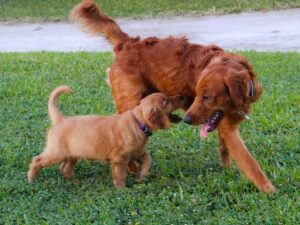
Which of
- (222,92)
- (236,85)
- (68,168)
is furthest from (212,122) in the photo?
(68,168)

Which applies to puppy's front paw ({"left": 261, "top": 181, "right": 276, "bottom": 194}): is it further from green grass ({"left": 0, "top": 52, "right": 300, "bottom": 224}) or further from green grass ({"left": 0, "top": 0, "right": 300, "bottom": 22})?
green grass ({"left": 0, "top": 0, "right": 300, "bottom": 22})

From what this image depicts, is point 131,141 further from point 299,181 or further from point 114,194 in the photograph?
point 299,181

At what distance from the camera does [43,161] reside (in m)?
6.15

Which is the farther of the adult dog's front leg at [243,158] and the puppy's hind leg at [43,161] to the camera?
the puppy's hind leg at [43,161]

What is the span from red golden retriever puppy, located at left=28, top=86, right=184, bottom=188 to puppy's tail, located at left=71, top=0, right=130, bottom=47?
0.91 meters

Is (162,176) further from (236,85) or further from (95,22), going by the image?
(95,22)

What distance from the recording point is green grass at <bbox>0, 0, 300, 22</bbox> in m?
17.0

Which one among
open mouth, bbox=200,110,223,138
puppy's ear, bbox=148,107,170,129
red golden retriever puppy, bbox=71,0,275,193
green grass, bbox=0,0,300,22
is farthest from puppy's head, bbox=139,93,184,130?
green grass, bbox=0,0,300,22

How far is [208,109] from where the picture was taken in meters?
5.58

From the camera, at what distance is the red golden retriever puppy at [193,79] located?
554cm

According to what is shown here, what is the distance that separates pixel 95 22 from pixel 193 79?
4.49 feet

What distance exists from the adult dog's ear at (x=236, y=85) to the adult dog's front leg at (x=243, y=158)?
360 millimetres

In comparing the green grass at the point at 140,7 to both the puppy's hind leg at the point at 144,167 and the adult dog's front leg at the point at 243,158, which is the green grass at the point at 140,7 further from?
the adult dog's front leg at the point at 243,158

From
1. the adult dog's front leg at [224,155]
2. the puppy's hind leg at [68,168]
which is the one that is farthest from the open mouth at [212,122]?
the puppy's hind leg at [68,168]
